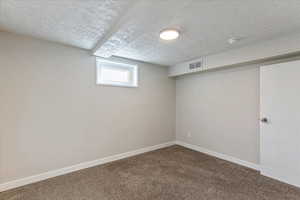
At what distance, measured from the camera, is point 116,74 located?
10.7ft

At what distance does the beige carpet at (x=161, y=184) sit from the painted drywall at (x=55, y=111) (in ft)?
1.18

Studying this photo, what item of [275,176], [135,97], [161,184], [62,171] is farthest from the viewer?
[135,97]

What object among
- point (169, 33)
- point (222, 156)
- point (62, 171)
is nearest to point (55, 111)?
point (62, 171)

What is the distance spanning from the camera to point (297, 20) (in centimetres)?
175

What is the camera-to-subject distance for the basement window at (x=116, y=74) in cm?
299

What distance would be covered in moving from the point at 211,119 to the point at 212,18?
238 cm

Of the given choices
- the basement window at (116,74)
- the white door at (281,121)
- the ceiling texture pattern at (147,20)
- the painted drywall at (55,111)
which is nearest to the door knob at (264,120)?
the white door at (281,121)

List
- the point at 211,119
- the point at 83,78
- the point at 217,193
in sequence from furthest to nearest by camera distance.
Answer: the point at 211,119
the point at 83,78
the point at 217,193

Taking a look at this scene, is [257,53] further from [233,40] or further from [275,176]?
[275,176]

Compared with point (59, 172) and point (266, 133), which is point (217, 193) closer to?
point (266, 133)

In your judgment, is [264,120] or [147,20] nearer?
[147,20]

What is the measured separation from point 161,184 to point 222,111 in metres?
2.10

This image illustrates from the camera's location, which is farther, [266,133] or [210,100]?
[210,100]

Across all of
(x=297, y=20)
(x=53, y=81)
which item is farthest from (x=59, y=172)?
(x=297, y=20)
